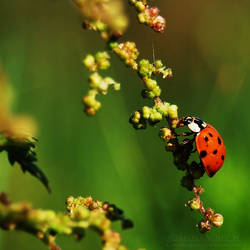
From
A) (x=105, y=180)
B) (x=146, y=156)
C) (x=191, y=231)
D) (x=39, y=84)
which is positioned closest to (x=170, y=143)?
(x=191, y=231)

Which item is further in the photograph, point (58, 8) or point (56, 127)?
point (58, 8)

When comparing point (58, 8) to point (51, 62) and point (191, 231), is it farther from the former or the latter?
point (191, 231)

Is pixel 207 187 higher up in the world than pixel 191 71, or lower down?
lower down

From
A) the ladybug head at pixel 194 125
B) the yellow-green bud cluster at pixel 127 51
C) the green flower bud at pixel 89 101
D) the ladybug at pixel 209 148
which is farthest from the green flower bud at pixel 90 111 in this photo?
the ladybug head at pixel 194 125

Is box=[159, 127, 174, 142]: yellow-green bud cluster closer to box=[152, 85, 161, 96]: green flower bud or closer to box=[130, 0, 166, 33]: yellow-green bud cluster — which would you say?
box=[152, 85, 161, 96]: green flower bud

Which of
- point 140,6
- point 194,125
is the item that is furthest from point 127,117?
point 140,6

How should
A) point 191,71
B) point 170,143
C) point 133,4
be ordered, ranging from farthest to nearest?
point 191,71 < point 170,143 < point 133,4

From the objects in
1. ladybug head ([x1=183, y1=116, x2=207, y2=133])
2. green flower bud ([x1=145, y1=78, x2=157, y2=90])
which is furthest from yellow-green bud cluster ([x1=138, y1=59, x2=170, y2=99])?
ladybug head ([x1=183, y1=116, x2=207, y2=133])

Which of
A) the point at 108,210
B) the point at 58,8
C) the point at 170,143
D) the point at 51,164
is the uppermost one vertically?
the point at 58,8
